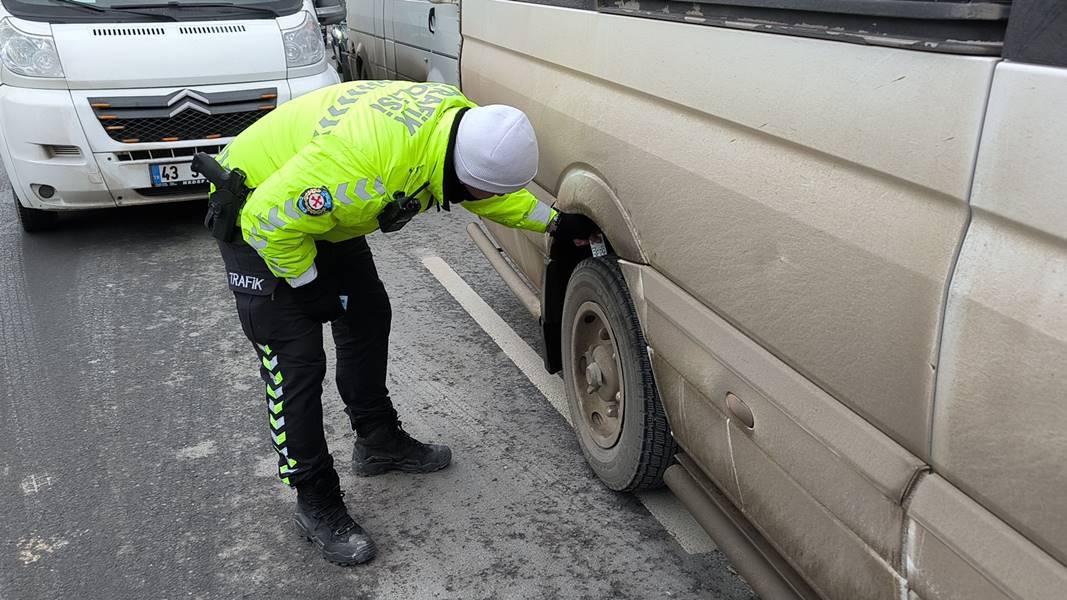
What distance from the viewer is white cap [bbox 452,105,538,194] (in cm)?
248

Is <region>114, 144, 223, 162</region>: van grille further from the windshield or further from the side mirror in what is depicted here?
the side mirror

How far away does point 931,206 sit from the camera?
1.56 meters

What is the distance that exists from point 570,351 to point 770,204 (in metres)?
1.57

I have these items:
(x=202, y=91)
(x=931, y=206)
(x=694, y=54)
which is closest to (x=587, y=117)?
(x=694, y=54)

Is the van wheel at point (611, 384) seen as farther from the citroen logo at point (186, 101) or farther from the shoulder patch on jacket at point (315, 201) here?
the citroen logo at point (186, 101)

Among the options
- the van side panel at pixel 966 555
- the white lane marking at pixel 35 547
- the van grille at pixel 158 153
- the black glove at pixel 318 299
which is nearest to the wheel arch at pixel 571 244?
the black glove at pixel 318 299

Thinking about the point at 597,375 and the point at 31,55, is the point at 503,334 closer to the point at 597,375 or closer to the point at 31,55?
the point at 597,375

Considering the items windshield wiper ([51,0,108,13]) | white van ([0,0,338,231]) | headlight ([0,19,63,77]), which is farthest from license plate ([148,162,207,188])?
windshield wiper ([51,0,108,13])

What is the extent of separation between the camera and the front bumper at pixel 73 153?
5578mm

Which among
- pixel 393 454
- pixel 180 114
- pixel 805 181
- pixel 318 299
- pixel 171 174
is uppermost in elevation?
pixel 805 181

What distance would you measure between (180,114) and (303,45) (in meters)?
0.99

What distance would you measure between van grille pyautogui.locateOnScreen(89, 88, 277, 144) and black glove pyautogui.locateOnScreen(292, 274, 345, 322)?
11.3 feet

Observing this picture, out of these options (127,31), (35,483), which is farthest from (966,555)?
(127,31)

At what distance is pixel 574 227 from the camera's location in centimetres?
320
